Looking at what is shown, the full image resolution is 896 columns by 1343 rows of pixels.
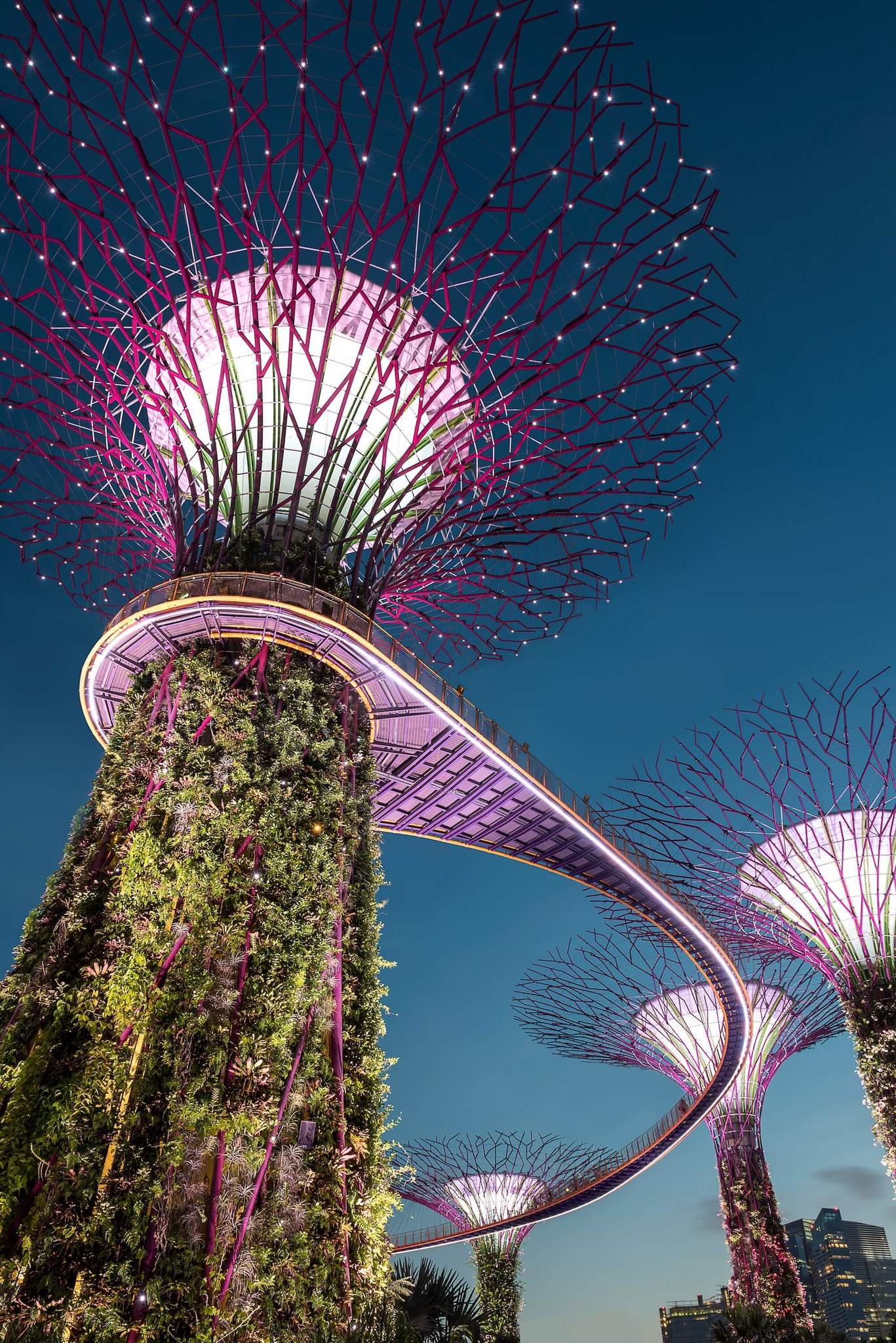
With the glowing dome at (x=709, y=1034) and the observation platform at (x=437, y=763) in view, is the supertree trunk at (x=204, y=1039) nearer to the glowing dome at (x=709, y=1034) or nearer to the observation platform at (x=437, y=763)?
the observation platform at (x=437, y=763)

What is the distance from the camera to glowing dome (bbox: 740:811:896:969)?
997 inches

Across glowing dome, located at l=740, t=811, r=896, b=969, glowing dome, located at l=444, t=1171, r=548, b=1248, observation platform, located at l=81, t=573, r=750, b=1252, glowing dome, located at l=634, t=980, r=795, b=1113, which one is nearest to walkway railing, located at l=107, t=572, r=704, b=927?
observation platform, located at l=81, t=573, r=750, b=1252

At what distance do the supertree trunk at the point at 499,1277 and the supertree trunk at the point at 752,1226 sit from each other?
10617mm

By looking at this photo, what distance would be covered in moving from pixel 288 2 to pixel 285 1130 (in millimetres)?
14890

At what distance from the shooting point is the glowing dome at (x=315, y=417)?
15906mm

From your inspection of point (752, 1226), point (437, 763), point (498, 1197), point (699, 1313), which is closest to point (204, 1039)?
point (437, 763)

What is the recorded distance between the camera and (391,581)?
1800 centimetres

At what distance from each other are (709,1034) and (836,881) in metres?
11.2

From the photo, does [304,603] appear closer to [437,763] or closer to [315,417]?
[315,417]

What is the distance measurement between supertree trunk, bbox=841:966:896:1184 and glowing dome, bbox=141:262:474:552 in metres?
18.7

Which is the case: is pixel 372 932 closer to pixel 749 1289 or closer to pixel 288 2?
pixel 288 2

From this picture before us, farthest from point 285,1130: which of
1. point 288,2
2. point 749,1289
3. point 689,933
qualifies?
point 749,1289

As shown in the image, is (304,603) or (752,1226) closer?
(304,603)

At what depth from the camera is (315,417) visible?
15.1 metres
